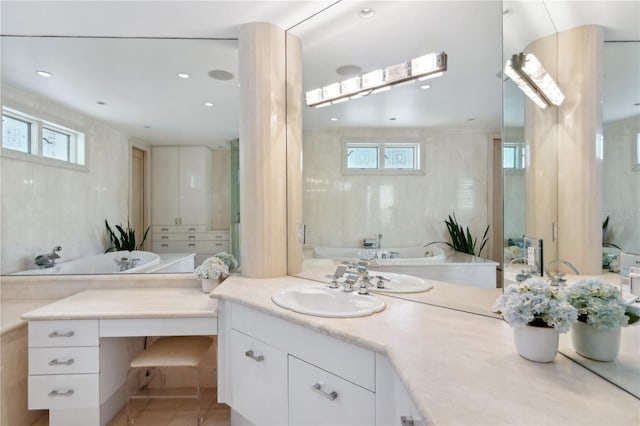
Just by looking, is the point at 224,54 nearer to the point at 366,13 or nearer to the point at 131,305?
the point at 366,13

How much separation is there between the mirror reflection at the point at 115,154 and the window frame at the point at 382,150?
34.8 inches

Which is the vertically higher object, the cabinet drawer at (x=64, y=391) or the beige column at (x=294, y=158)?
the beige column at (x=294, y=158)

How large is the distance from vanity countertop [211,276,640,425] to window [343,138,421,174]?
84cm

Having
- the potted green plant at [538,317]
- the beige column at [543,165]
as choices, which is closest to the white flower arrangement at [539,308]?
the potted green plant at [538,317]

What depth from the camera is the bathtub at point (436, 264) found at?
4.81 ft

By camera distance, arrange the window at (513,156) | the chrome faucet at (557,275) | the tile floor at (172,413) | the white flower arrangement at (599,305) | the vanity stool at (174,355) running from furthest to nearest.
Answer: the tile floor at (172,413) < the vanity stool at (174,355) < the window at (513,156) < the chrome faucet at (557,275) < the white flower arrangement at (599,305)

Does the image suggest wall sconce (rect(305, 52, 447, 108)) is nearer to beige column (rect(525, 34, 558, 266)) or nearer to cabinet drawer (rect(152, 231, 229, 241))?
beige column (rect(525, 34, 558, 266))

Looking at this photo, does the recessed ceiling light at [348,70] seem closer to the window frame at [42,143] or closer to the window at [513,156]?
the window at [513,156]

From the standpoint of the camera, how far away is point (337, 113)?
2.00 meters

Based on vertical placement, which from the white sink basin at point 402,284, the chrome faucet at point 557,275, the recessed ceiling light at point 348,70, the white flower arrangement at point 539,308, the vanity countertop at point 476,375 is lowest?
the vanity countertop at point 476,375

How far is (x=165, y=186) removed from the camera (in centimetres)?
235

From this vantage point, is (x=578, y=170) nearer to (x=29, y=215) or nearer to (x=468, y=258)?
(x=468, y=258)

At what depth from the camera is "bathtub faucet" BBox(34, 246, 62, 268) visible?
2.21 meters

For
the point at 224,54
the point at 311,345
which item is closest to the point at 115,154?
the point at 224,54
